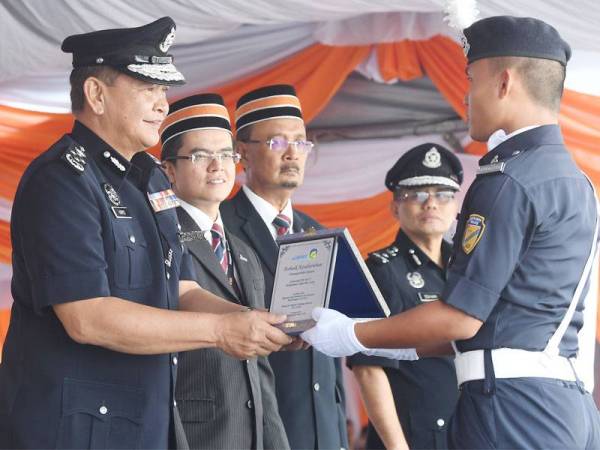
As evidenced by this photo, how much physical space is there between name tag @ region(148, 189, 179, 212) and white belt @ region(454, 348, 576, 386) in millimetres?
1100

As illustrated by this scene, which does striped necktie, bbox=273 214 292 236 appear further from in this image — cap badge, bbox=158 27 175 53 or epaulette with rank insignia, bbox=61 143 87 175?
epaulette with rank insignia, bbox=61 143 87 175

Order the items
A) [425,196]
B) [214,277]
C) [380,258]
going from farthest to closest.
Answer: [425,196] → [380,258] → [214,277]

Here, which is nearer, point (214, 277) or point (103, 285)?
point (103, 285)

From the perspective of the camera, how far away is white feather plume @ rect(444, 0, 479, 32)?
4949 mm

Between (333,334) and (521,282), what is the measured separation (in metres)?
0.65

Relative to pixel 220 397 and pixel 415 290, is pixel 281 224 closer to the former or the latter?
pixel 415 290

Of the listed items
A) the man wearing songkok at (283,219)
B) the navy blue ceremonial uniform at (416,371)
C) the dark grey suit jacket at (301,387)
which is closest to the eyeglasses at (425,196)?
the navy blue ceremonial uniform at (416,371)

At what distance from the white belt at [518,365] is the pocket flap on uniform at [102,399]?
3.28 ft

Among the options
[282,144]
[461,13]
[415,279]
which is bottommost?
[415,279]

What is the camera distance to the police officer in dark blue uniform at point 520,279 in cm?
348

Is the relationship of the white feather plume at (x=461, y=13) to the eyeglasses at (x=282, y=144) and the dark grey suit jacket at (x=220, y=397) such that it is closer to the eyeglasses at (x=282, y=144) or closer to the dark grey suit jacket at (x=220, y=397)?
the eyeglasses at (x=282, y=144)

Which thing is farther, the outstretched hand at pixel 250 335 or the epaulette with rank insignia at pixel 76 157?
the outstretched hand at pixel 250 335

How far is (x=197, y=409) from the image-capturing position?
4410 mm

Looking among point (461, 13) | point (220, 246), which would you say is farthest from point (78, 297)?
point (461, 13)
